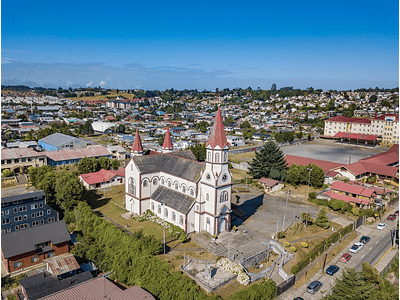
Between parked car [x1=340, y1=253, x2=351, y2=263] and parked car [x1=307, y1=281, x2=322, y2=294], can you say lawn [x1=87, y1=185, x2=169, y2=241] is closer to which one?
parked car [x1=307, y1=281, x2=322, y2=294]

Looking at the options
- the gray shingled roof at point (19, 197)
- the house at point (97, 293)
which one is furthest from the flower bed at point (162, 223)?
the gray shingled roof at point (19, 197)

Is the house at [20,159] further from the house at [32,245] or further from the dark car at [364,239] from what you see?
the dark car at [364,239]

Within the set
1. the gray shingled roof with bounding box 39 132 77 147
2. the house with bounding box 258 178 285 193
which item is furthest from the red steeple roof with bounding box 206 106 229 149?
the gray shingled roof with bounding box 39 132 77 147

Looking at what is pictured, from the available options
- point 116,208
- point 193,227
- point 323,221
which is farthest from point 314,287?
point 116,208

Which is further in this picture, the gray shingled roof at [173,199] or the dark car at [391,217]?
the dark car at [391,217]

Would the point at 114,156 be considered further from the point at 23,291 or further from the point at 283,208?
the point at 23,291

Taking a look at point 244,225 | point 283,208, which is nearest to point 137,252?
point 244,225

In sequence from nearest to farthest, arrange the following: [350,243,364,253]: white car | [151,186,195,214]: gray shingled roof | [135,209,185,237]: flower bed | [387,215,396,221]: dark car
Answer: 1. [350,243,364,253]: white car
2. [135,209,185,237]: flower bed
3. [151,186,195,214]: gray shingled roof
4. [387,215,396,221]: dark car
